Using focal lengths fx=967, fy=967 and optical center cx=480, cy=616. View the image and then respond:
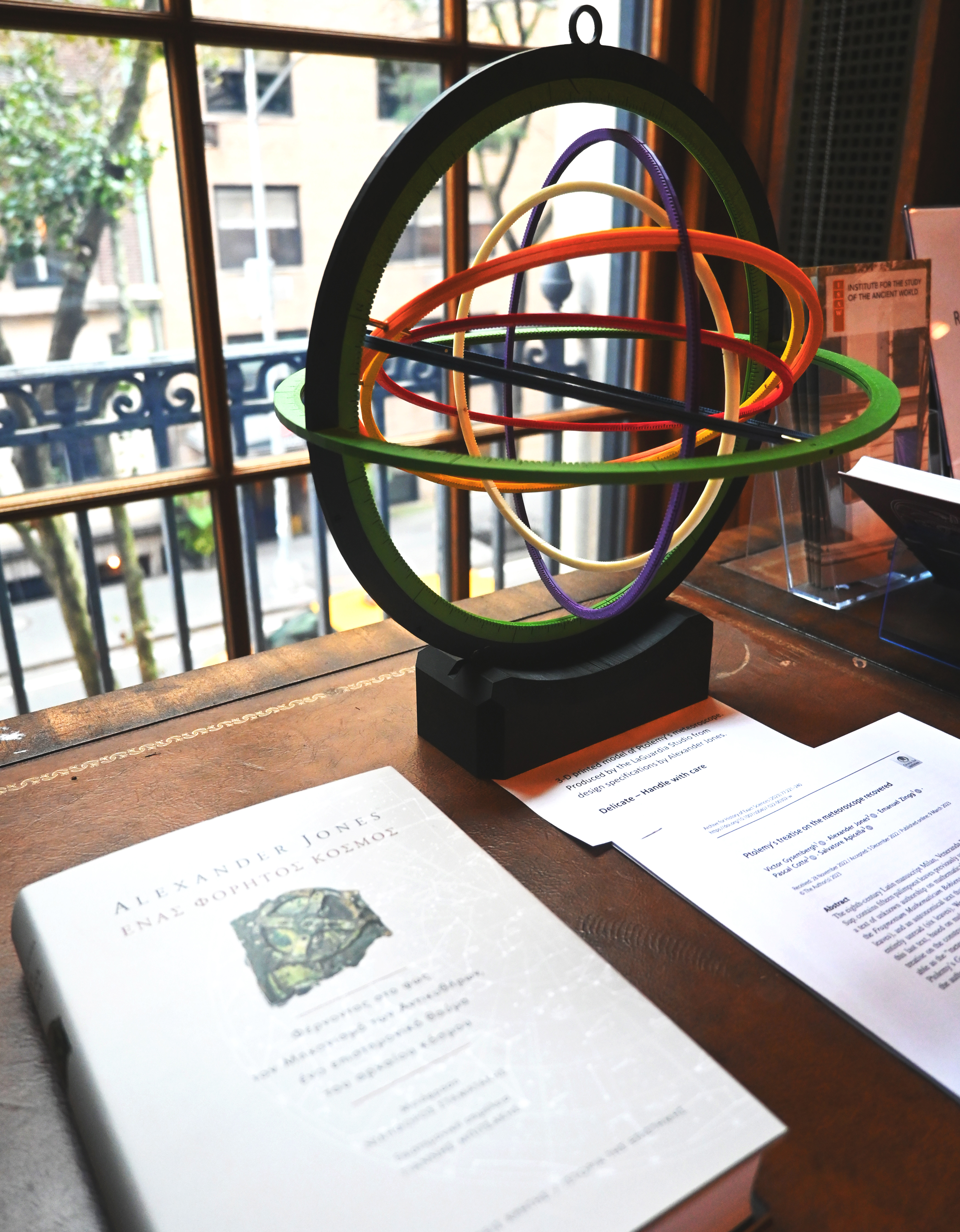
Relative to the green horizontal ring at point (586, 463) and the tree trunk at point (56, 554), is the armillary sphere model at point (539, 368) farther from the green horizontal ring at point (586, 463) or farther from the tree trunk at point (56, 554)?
the tree trunk at point (56, 554)

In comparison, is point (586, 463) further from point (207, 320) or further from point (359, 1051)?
point (207, 320)

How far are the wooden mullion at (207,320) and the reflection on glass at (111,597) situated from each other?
49 mm

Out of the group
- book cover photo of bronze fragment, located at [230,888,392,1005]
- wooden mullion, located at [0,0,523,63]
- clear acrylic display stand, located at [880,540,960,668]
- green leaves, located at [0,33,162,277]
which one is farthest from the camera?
green leaves, located at [0,33,162,277]

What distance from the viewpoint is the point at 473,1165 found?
0.44 m

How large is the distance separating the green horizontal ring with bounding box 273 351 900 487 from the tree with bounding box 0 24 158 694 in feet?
3.57

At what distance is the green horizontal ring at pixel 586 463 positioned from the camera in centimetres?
58

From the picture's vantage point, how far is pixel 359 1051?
1.65 ft

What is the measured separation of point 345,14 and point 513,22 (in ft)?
1.19

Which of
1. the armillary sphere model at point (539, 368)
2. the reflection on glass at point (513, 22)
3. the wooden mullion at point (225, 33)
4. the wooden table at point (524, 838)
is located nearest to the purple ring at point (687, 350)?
the armillary sphere model at point (539, 368)

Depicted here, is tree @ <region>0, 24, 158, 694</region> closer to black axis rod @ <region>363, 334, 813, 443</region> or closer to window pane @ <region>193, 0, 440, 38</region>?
window pane @ <region>193, 0, 440, 38</region>

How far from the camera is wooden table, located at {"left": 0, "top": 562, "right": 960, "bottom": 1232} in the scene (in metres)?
0.49

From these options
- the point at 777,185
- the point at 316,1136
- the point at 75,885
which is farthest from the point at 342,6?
the point at 316,1136

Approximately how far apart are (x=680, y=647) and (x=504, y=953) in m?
0.40

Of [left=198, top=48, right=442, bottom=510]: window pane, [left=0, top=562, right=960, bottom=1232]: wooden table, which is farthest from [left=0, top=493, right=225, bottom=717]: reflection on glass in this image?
[left=0, top=562, right=960, bottom=1232]: wooden table
